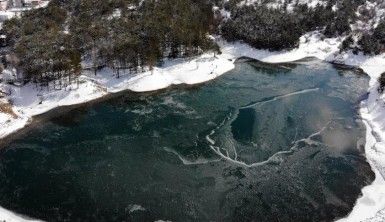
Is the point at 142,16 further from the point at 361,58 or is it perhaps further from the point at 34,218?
the point at 34,218

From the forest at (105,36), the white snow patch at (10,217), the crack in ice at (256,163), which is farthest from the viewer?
the forest at (105,36)

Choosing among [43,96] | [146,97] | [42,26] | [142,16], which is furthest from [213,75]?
[42,26]

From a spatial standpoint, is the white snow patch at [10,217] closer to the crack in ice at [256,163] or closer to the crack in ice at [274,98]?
the crack in ice at [256,163]

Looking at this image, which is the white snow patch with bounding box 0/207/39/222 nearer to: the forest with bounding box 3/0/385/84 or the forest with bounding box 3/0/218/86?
the forest with bounding box 3/0/218/86

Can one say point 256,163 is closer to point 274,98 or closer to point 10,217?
point 274,98

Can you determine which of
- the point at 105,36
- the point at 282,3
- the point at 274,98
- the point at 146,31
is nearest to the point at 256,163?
the point at 274,98

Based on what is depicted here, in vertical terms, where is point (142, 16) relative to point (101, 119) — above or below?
above

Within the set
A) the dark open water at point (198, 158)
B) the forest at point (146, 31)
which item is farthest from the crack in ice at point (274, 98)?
the forest at point (146, 31)

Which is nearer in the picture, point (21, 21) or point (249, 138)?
point (249, 138)
